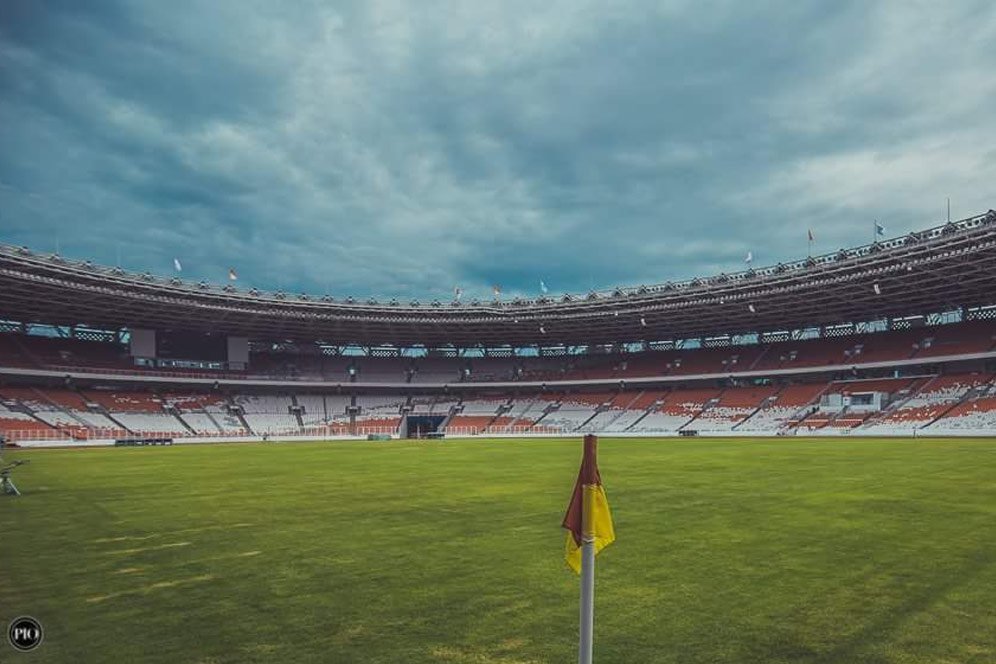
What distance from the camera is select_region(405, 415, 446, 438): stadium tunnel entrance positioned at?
85.3 metres

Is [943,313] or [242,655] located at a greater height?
[943,313]

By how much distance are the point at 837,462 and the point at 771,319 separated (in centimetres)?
4864

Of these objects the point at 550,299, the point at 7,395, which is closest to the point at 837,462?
the point at 550,299

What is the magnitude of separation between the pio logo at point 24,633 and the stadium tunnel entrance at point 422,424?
259 ft

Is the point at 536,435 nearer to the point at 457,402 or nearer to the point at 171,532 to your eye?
the point at 457,402

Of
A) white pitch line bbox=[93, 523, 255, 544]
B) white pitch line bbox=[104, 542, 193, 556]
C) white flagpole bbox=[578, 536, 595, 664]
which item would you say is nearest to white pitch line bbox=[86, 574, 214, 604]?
white pitch line bbox=[104, 542, 193, 556]

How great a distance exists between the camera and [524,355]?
9544cm

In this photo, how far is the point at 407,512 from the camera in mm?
14250

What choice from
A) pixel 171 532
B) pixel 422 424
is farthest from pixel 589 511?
pixel 422 424

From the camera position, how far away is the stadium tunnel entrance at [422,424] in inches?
3359

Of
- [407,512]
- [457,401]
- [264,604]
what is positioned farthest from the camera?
[457,401]

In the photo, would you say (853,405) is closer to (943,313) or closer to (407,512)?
(943,313)

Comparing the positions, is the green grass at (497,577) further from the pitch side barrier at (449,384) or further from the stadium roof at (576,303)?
the pitch side barrier at (449,384)

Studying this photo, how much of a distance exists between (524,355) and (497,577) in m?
87.0
